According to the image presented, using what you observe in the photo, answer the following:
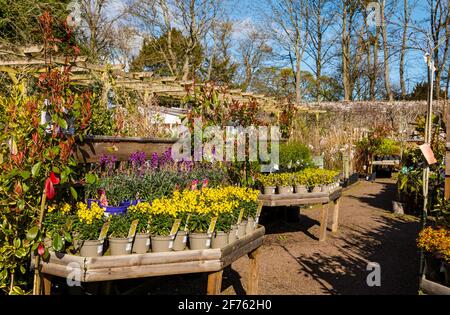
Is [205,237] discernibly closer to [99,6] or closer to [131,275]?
[131,275]

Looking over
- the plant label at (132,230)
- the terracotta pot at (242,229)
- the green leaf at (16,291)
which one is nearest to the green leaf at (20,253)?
the green leaf at (16,291)

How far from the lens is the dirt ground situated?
3.89 m

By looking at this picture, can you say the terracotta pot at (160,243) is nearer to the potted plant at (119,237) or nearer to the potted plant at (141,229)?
the potted plant at (141,229)

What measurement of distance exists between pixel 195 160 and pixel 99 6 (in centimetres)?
1400

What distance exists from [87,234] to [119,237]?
7.2 inches

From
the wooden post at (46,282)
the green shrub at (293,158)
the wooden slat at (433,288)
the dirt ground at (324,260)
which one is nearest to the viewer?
the wooden slat at (433,288)

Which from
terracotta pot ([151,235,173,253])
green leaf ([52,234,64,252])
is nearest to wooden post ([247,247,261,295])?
terracotta pot ([151,235,173,253])

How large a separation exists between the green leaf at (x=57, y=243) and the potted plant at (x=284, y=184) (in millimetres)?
3553

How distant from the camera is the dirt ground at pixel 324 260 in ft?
12.8

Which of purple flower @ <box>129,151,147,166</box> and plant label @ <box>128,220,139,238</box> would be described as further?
purple flower @ <box>129,151,147,166</box>

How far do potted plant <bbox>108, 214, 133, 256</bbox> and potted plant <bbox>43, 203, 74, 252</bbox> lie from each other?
23 centimetres

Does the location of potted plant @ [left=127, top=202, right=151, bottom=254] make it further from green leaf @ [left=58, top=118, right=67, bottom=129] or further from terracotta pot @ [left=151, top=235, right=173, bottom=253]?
green leaf @ [left=58, top=118, right=67, bottom=129]

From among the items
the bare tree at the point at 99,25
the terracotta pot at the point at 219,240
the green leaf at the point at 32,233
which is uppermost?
the bare tree at the point at 99,25

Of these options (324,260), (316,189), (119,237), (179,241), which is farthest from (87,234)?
(316,189)
